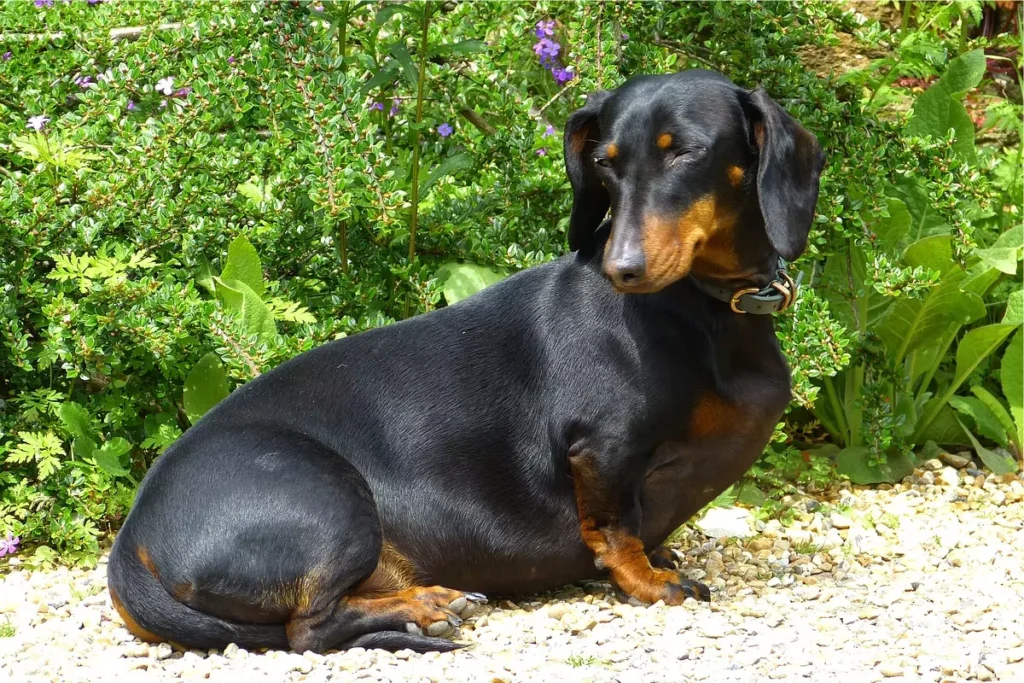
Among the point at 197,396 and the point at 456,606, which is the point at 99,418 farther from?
the point at 456,606

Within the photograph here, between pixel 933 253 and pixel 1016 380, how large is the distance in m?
0.76

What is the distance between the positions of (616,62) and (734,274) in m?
1.77

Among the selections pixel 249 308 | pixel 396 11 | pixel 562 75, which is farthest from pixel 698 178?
pixel 562 75

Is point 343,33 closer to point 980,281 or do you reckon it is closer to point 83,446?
point 83,446

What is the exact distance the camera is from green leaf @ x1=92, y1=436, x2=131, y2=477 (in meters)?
4.39

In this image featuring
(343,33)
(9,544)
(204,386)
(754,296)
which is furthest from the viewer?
(343,33)

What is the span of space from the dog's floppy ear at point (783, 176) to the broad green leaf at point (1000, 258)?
1.84m

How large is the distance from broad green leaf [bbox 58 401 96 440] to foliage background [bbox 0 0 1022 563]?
2cm

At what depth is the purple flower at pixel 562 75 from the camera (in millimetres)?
5184

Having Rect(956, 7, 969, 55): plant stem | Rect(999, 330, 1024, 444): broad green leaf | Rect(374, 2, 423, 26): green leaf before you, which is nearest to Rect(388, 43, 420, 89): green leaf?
Rect(374, 2, 423, 26): green leaf

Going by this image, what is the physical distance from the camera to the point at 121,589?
3.38m

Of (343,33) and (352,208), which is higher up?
(343,33)

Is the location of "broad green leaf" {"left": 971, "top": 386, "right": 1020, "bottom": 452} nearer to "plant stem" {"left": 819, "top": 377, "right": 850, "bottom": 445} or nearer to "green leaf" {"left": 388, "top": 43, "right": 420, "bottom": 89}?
"plant stem" {"left": 819, "top": 377, "right": 850, "bottom": 445}

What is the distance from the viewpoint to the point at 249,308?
4438mm
